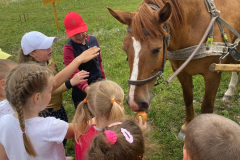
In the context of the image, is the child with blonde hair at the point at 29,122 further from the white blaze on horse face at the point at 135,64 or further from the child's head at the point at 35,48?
the child's head at the point at 35,48

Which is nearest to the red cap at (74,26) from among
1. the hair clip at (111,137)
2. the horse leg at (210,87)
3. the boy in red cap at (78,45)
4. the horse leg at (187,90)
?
the boy in red cap at (78,45)

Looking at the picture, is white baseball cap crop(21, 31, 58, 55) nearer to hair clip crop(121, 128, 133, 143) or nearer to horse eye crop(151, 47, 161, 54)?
horse eye crop(151, 47, 161, 54)

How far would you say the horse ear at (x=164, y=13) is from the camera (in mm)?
2037

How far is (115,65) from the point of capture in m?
5.70

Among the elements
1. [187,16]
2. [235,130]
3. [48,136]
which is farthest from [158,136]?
[235,130]

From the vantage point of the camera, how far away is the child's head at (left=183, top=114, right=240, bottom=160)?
1.08 m

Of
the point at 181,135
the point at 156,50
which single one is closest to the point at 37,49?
the point at 156,50

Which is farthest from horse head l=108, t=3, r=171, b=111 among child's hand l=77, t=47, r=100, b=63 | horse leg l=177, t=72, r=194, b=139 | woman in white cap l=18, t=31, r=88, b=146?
horse leg l=177, t=72, r=194, b=139

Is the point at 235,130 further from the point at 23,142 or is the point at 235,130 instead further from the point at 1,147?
the point at 1,147

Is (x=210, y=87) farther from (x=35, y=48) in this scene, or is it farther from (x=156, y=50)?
(x=35, y=48)

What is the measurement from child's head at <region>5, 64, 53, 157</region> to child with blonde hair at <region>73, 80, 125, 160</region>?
32 cm

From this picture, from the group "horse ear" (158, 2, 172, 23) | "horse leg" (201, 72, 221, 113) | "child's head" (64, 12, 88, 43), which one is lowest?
"horse leg" (201, 72, 221, 113)

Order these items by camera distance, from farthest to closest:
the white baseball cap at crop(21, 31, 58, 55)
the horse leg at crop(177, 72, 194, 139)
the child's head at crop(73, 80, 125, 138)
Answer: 1. the horse leg at crop(177, 72, 194, 139)
2. the white baseball cap at crop(21, 31, 58, 55)
3. the child's head at crop(73, 80, 125, 138)

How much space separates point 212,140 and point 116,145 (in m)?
0.50
